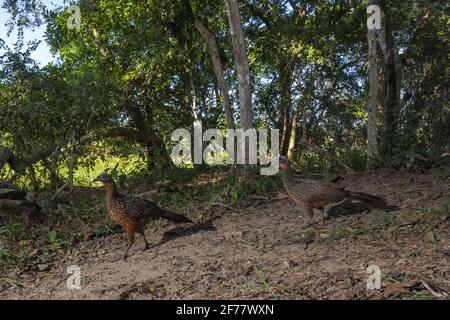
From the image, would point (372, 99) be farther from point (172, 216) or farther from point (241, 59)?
point (172, 216)

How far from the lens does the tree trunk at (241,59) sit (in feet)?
29.1

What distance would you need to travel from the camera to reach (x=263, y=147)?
517 inches

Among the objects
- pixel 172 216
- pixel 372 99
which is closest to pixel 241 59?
pixel 372 99

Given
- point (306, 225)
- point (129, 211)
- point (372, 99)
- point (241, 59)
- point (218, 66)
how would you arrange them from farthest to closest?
point (218, 66), point (372, 99), point (241, 59), point (306, 225), point (129, 211)

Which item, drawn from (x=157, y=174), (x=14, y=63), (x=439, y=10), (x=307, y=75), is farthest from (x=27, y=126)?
(x=439, y=10)

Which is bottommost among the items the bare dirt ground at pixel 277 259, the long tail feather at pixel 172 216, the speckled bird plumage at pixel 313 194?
the bare dirt ground at pixel 277 259

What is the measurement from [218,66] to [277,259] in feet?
18.6

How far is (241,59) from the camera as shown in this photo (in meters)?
8.91

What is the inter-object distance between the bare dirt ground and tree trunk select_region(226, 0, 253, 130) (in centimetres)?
219

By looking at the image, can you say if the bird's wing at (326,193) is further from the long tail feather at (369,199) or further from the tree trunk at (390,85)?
the tree trunk at (390,85)

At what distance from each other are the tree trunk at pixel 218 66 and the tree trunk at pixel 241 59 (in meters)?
0.77

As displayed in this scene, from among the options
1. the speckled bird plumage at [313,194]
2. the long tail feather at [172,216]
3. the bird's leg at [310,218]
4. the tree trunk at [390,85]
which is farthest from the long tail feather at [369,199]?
the tree trunk at [390,85]

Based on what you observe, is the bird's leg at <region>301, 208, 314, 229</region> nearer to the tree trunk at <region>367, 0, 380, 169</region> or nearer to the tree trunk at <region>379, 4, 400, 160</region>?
the tree trunk at <region>367, 0, 380, 169</region>

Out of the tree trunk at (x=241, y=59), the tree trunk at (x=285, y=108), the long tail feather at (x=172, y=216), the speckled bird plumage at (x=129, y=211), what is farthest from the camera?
the tree trunk at (x=285, y=108)
